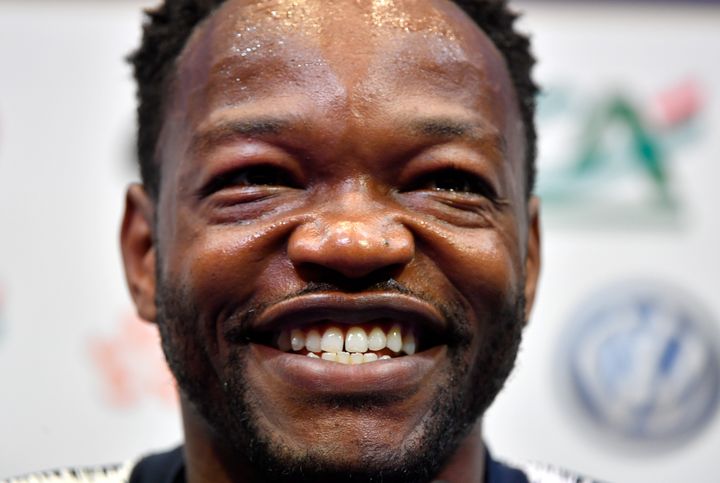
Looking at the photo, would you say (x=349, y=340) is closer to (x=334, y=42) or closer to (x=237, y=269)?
(x=237, y=269)

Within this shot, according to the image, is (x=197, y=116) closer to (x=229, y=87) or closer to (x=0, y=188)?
(x=229, y=87)

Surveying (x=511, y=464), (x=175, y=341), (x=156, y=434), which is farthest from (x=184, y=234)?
(x=156, y=434)

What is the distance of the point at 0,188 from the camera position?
189cm

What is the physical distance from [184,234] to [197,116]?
0.44ft

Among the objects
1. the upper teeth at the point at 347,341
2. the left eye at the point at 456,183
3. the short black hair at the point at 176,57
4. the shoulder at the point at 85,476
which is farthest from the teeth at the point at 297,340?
the shoulder at the point at 85,476

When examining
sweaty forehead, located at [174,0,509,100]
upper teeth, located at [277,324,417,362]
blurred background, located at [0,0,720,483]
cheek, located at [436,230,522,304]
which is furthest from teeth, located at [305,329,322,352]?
blurred background, located at [0,0,720,483]

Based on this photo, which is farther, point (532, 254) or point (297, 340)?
point (532, 254)

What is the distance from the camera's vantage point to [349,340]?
934 millimetres

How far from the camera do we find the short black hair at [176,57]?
1.19m

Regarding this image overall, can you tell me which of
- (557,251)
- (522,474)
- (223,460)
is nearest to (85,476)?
(223,460)

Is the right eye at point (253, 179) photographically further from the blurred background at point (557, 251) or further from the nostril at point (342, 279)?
the blurred background at point (557, 251)

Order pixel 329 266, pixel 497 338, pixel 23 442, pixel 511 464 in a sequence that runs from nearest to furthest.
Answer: pixel 329 266
pixel 497 338
pixel 511 464
pixel 23 442

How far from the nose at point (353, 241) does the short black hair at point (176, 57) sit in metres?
0.31

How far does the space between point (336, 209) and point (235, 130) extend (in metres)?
0.15
